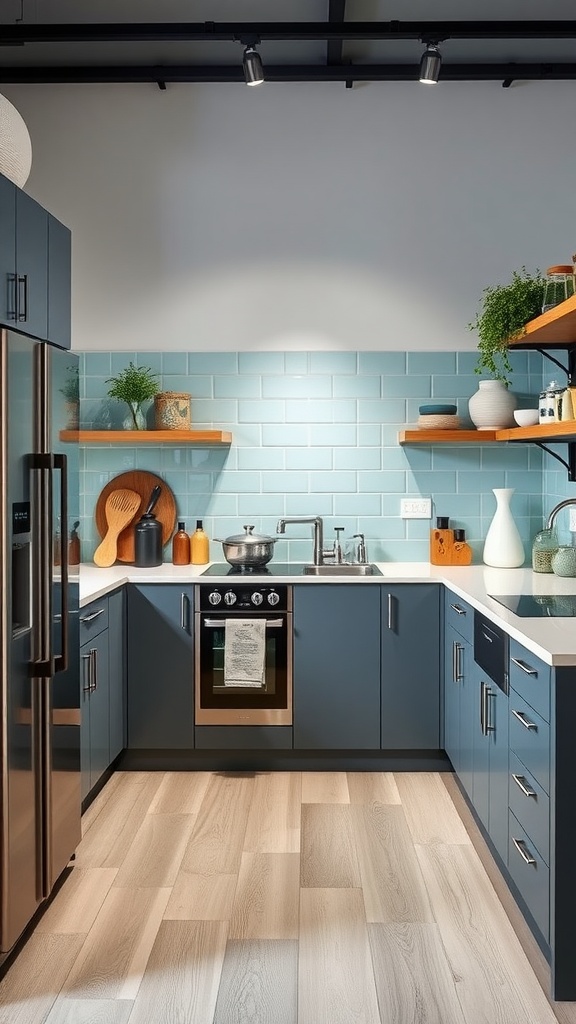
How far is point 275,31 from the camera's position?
3705 millimetres

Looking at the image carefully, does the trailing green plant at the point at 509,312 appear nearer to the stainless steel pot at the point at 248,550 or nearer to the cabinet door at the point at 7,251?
the stainless steel pot at the point at 248,550

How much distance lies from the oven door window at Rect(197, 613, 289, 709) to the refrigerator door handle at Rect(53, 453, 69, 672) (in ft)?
4.32

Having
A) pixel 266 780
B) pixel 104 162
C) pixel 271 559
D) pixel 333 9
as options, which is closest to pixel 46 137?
pixel 104 162

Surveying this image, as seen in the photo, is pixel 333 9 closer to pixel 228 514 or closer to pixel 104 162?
pixel 104 162

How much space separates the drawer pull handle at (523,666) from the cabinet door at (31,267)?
178 centimetres

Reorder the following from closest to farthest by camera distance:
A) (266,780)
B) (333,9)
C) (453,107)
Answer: (333,9) < (266,780) < (453,107)

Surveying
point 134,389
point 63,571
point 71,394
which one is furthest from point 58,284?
point 134,389

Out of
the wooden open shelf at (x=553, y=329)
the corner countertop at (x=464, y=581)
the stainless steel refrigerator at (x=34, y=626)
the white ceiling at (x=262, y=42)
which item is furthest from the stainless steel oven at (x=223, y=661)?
the white ceiling at (x=262, y=42)

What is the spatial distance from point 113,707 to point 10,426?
6.05 ft

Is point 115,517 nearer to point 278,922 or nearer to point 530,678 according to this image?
point 278,922

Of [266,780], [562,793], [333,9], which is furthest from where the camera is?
[266,780]

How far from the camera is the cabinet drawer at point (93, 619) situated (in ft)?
10.9

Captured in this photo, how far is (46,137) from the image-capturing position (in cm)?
445

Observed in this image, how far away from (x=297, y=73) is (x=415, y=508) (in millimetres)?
2253
